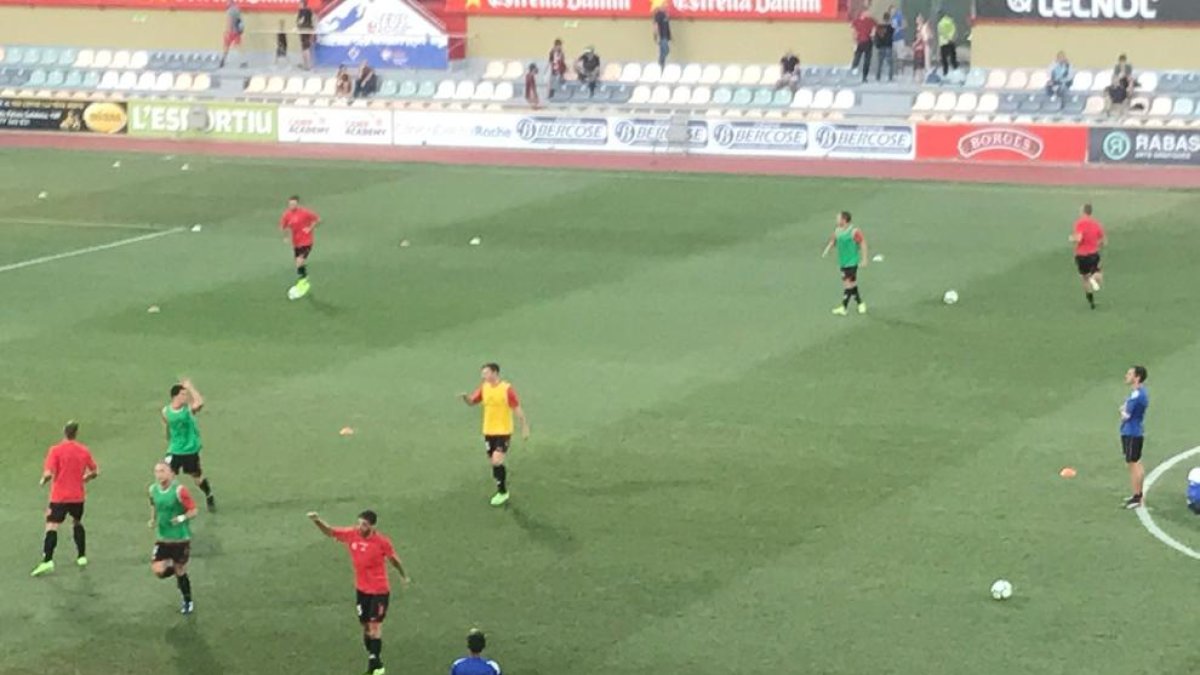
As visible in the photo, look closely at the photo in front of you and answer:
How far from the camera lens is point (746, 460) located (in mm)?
22984

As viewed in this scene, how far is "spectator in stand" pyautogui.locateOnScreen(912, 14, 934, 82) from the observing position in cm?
5403

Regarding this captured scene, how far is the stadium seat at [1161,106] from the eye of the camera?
50.4 metres

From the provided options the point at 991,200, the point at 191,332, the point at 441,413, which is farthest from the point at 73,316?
the point at 991,200

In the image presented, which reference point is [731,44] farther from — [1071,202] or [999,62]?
[1071,202]

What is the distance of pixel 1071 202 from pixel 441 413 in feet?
70.4

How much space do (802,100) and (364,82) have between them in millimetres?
13668

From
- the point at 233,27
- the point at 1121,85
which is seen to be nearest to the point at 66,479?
the point at 1121,85

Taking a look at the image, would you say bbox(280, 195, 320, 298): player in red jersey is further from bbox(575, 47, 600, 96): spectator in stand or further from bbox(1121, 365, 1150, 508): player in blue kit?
bbox(575, 47, 600, 96): spectator in stand

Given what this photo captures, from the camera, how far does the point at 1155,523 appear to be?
20.4 meters

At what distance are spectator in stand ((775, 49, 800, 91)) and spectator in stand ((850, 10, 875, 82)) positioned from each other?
1829 millimetres

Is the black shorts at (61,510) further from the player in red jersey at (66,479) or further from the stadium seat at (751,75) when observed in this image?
the stadium seat at (751,75)

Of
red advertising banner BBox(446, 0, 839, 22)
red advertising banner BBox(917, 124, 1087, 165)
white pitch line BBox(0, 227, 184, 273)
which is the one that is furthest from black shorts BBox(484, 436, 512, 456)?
red advertising banner BBox(446, 0, 839, 22)

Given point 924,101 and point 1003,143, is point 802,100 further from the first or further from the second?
point 1003,143

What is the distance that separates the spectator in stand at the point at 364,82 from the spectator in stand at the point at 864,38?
14.9m
